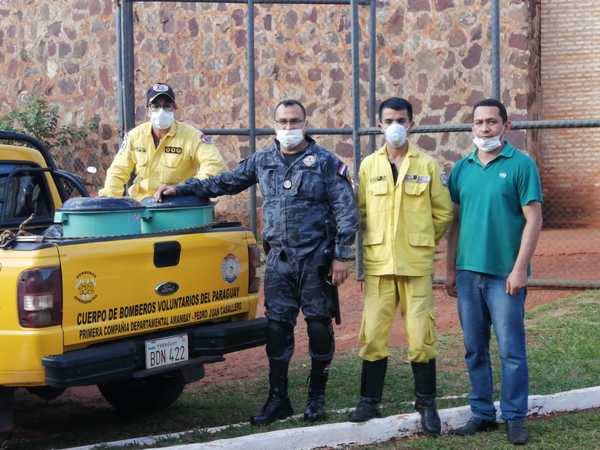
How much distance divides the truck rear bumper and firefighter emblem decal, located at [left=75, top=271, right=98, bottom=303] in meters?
0.28

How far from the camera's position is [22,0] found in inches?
650

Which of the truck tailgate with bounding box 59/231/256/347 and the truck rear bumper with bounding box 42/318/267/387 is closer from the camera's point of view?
the truck rear bumper with bounding box 42/318/267/387

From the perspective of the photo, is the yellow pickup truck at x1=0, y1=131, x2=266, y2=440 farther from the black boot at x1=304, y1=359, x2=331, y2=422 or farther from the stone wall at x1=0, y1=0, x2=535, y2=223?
the stone wall at x1=0, y1=0, x2=535, y2=223

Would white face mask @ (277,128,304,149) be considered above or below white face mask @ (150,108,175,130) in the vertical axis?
below

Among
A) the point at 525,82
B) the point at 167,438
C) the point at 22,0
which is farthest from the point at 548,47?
the point at 167,438

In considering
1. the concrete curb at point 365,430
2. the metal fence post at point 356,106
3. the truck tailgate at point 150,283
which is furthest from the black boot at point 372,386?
the metal fence post at point 356,106

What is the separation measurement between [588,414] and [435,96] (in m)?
7.89

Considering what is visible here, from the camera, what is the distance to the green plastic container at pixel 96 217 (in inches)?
240

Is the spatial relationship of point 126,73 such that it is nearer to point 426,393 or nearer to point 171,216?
point 171,216

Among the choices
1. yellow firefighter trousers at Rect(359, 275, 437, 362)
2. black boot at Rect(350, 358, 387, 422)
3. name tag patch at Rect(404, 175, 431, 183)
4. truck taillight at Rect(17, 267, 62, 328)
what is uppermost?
name tag patch at Rect(404, 175, 431, 183)

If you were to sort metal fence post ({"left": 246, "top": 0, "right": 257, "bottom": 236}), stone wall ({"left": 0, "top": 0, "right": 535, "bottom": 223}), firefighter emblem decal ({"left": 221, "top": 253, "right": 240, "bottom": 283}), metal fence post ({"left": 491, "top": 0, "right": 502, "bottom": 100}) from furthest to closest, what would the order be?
stone wall ({"left": 0, "top": 0, "right": 535, "bottom": 223}), metal fence post ({"left": 246, "top": 0, "right": 257, "bottom": 236}), metal fence post ({"left": 491, "top": 0, "right": 502, "bottom": 100}), firefighter emblem decal ({"left": 221, "top": 253, "right": 240, "bottom": 283})

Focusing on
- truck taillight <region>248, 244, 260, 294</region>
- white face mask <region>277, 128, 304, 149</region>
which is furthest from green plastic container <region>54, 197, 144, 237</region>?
white face mask <region>277, 128, 304, 149</region>

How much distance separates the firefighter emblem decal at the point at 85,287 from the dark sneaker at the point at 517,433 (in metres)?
2.39

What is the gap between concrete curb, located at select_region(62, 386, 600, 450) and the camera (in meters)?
5.89
